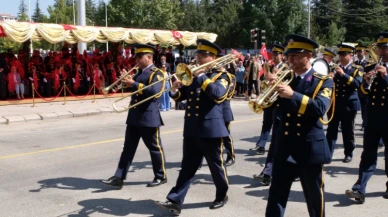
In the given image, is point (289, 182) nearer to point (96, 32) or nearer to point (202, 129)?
point (202, 129)

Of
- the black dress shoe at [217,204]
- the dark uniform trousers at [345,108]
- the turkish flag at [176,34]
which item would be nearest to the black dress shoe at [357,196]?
the black dress shoe at [217,204]

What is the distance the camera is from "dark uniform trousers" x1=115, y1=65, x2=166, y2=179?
6.16m

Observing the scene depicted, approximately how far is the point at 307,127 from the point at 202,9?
75659 millimetres

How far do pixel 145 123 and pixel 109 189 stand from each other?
3.51 feet

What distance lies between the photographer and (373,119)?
5.89m

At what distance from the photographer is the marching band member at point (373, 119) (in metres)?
5.72

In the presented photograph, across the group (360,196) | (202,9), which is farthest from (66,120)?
(202,9)

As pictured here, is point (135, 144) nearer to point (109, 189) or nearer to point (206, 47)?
point (109, 189)

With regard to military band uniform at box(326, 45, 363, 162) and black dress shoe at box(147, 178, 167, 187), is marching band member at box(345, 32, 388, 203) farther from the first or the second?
black dress shoe at box(147, 178, 167, 187)

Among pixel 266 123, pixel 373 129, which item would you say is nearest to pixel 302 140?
pixel 373 129

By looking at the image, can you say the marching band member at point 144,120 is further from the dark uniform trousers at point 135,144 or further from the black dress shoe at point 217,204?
the black dress shoe at point 217,204

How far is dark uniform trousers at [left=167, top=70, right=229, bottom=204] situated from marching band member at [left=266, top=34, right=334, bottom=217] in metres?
1.20

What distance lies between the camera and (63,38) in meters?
17.0

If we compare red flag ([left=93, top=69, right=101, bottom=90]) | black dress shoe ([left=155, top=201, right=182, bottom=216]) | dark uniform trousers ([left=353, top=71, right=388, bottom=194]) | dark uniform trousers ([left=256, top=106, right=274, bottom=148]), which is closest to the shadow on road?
black dress shoe ([left=155, top=201, right=182, bottom=216])
